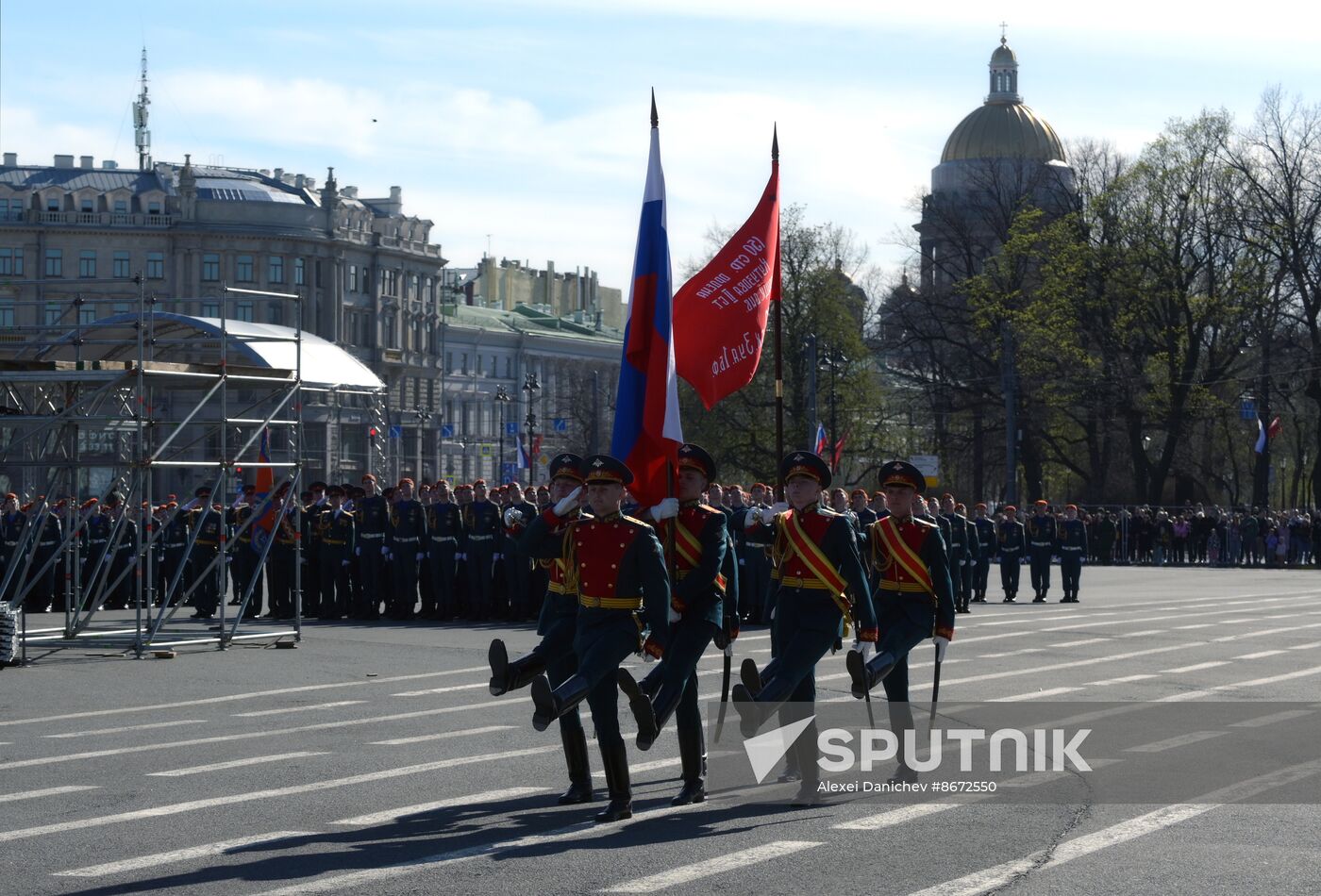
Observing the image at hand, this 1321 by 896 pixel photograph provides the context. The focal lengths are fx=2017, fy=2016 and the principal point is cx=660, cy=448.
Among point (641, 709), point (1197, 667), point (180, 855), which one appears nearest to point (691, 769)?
point (641, 709)

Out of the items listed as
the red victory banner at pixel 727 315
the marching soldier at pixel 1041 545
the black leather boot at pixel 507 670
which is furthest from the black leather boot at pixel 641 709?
the marching soldier at pixel 1041 545

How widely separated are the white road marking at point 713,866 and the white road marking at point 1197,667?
10.1 meters

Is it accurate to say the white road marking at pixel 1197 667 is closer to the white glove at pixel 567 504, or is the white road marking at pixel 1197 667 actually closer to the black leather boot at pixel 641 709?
the white glove at pixel 567 504

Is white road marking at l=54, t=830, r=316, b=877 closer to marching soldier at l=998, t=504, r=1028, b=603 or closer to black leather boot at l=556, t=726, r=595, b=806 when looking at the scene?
black leather boot at l=556, t=726, r=595, b=806

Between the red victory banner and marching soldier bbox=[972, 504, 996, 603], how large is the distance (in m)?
18.9

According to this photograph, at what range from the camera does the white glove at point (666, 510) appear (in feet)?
35.2

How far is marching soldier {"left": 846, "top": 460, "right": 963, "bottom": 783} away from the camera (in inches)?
453

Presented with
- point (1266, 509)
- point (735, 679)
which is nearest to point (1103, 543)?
point (1266, 509)

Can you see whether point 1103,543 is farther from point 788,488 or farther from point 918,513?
point 788,488

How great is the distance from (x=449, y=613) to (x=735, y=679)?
33.5 feet

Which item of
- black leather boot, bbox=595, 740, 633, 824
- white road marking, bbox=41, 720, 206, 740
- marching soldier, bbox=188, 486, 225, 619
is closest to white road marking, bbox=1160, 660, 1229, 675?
white road marking, bbox=41, 720, 206, 740

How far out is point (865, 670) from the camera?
1073 centimetres

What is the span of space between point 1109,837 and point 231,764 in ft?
17.6

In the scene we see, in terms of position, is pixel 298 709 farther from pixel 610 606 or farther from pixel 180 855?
pixel 180 855
